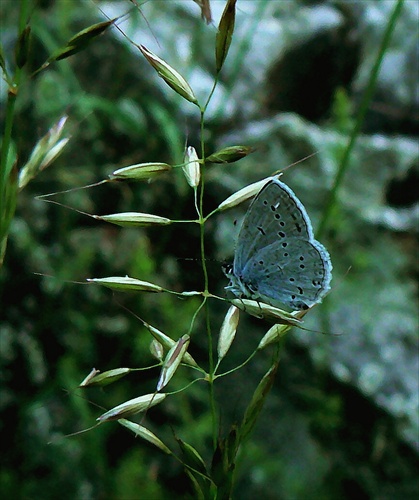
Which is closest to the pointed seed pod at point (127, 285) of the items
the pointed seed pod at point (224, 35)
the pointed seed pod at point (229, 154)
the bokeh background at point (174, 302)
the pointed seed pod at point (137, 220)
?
the pointed seed pod at point (137, 220)

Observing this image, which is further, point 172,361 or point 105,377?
point 105,377

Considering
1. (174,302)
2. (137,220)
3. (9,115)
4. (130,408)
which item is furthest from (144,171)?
(174,302)

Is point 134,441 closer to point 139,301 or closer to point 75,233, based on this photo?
point 139,301

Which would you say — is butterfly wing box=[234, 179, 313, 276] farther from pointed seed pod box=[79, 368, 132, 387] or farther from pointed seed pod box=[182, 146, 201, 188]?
pointed seed pod box=[79, 368, 132, 387]

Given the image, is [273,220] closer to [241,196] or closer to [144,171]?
[241,196]

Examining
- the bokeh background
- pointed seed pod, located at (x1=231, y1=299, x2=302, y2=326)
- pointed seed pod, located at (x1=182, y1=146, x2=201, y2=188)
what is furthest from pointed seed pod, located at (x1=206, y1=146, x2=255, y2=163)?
the bokeh background

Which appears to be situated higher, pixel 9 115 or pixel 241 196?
pixel 9 115

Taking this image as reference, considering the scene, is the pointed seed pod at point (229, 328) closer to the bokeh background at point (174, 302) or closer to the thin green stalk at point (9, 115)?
the thin green stalk at point (9, 115)

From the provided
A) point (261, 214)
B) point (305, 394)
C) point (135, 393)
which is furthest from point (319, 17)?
point (261, 214)
